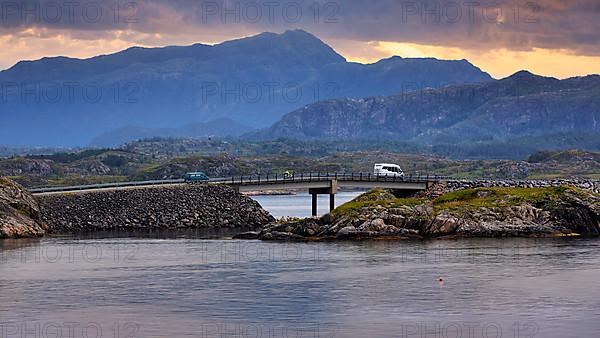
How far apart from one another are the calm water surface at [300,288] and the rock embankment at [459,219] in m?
3.97

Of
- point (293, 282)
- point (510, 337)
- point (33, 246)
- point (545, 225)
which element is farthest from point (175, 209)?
point (510, 337)

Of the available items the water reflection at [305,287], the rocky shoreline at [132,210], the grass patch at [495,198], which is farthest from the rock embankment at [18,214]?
the grass patch at [495,198]

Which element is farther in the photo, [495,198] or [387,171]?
[387,171]

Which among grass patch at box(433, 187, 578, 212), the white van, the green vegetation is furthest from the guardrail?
grass patch at box(433, 187, 578, 212)

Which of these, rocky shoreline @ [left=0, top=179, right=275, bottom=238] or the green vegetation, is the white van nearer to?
rocky shoreline @ [left=0, top=179, right=275, bottom=238]

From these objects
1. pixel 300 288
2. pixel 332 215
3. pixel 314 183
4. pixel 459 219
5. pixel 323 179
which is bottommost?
pixel 300 288

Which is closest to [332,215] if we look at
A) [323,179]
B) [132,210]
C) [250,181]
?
[132,210]

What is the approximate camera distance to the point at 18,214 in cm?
13962

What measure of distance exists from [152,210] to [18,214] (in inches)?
722

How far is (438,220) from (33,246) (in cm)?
4327

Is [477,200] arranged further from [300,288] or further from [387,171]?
[300,288]

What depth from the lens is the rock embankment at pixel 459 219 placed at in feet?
435

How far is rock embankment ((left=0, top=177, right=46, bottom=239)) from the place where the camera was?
136 meters

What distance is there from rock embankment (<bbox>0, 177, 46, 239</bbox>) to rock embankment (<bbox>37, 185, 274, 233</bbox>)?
222 centimetres
